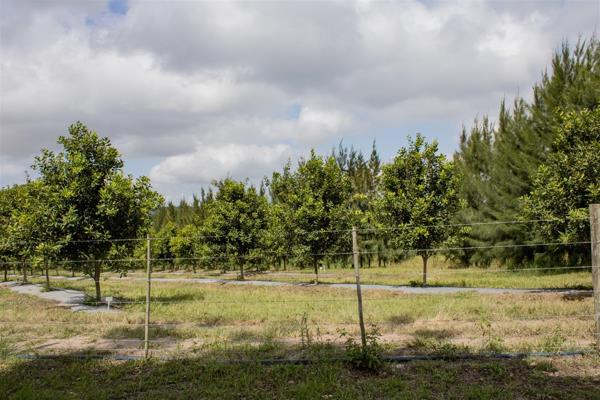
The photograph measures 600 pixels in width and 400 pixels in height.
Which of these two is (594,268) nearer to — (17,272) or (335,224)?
(335,224)

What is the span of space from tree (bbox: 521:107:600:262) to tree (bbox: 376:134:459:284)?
20.6ft

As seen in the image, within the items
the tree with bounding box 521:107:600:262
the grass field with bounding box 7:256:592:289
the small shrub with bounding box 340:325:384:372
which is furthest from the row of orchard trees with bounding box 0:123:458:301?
the tree with bounding box 521:107:600:262

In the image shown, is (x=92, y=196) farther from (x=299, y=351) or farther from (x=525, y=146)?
(x=525, y=146)

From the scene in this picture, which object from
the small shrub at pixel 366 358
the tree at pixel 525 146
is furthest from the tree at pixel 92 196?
the tree at pixel 525 146

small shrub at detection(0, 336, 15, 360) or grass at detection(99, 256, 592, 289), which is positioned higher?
small shrub at detection(0, 336, 15, 360)

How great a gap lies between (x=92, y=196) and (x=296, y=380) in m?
12.0

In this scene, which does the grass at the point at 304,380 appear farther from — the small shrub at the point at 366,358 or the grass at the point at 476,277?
the grass at the point at 476,277

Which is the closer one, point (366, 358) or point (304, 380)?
point (304, 380)

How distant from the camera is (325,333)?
→ 930cm

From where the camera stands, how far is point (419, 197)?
21.2 m

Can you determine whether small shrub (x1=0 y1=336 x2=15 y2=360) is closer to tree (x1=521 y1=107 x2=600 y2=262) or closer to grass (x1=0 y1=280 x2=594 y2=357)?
grass (x1=0 y1=280 x2=594 y2=357)

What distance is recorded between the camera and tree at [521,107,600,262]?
13.2 metres

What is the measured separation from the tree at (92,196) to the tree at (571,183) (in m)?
13.6

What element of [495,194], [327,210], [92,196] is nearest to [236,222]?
[327,210]
